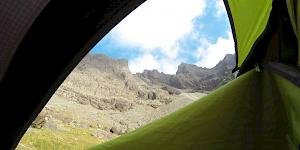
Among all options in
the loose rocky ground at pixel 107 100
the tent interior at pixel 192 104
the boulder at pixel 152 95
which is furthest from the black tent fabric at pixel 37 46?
the boulder at pixel 152 95

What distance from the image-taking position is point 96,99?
251 ft

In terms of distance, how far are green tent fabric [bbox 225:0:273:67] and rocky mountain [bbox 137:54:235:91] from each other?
10535cm

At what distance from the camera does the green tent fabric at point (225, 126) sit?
1743mm

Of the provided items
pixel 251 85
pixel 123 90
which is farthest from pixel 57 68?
pixel 123 90

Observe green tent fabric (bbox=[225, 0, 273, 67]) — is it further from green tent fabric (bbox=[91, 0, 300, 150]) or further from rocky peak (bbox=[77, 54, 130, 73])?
rocky peak (bbox=[77, 54, 130, 73])

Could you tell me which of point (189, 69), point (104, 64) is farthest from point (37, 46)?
point (189, 69)

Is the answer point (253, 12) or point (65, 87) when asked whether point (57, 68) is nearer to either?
point (253, 12)

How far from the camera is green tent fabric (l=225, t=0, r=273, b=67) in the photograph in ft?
A: 8.39

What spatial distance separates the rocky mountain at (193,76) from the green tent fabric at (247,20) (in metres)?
105

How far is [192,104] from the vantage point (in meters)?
1.82

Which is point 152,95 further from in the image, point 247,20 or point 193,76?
point 247,20

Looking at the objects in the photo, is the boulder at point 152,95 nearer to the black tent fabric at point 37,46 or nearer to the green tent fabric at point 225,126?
the black tent fabric at point 37,46

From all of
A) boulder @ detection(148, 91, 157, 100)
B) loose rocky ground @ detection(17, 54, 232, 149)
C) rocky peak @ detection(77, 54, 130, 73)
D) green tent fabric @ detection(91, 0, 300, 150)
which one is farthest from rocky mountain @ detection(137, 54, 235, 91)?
green tent fabric @ detection(91, 0, 300, 150)

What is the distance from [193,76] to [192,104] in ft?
410
